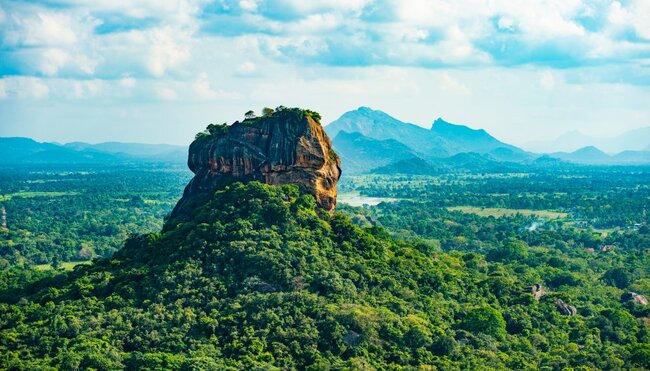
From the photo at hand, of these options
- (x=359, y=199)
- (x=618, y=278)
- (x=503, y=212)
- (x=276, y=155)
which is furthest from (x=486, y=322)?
(x=359, y=199)

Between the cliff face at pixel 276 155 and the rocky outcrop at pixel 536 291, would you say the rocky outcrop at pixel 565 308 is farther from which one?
the cliff face at pixel 276 155

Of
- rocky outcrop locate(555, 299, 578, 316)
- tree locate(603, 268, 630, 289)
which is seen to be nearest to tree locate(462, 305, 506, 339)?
rocky outcrop locate(555, 299, 578, 316)

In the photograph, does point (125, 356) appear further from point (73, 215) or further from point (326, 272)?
point (73, 215)

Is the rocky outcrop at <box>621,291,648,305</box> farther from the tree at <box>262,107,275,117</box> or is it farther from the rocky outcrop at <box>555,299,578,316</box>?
the tree at <box>262,107,275,117</box>

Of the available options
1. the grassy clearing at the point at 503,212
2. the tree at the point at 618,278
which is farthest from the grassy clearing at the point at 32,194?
the tree at the point at 618,278

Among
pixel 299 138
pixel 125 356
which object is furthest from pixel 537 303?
pixel 125 356

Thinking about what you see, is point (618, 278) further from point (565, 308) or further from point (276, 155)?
point (276, 155)
